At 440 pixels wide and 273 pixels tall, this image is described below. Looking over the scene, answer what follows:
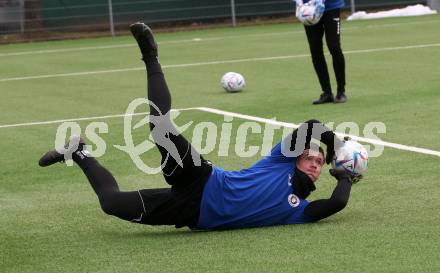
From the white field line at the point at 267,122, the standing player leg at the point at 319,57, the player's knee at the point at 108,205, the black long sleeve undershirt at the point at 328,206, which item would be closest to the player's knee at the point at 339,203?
the black long sleeve undershirt at the point at 328,206

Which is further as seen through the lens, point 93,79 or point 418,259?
point 93,79

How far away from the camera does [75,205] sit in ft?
25.7

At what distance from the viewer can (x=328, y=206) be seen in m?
6.79

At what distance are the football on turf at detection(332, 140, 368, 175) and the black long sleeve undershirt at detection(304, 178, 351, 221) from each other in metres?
0.27

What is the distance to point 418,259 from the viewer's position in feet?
18.9

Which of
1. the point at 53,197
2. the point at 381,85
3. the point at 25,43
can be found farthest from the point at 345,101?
the point at 25,43

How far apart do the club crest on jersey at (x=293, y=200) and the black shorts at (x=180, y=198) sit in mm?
555

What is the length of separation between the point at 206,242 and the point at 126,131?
16.4 ft

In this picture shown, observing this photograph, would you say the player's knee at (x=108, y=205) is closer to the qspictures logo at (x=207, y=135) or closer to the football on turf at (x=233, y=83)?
the qspictures logo at (x=207, y=135)

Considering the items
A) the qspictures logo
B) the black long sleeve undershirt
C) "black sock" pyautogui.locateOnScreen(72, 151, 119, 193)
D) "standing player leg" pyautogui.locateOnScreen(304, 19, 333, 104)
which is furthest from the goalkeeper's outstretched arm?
"standing player leg" pyautogui.locateOnScreen(304, 19, 333, 104)

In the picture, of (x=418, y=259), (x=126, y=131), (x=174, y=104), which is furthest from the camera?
(x=174, y=104)

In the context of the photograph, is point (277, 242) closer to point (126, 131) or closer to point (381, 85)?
point (126, 131)

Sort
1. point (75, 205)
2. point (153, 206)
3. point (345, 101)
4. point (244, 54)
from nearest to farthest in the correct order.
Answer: point (153, 206), point (75, 205), point (345, 101), point (244, 54)

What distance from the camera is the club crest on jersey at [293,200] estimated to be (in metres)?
6.89
